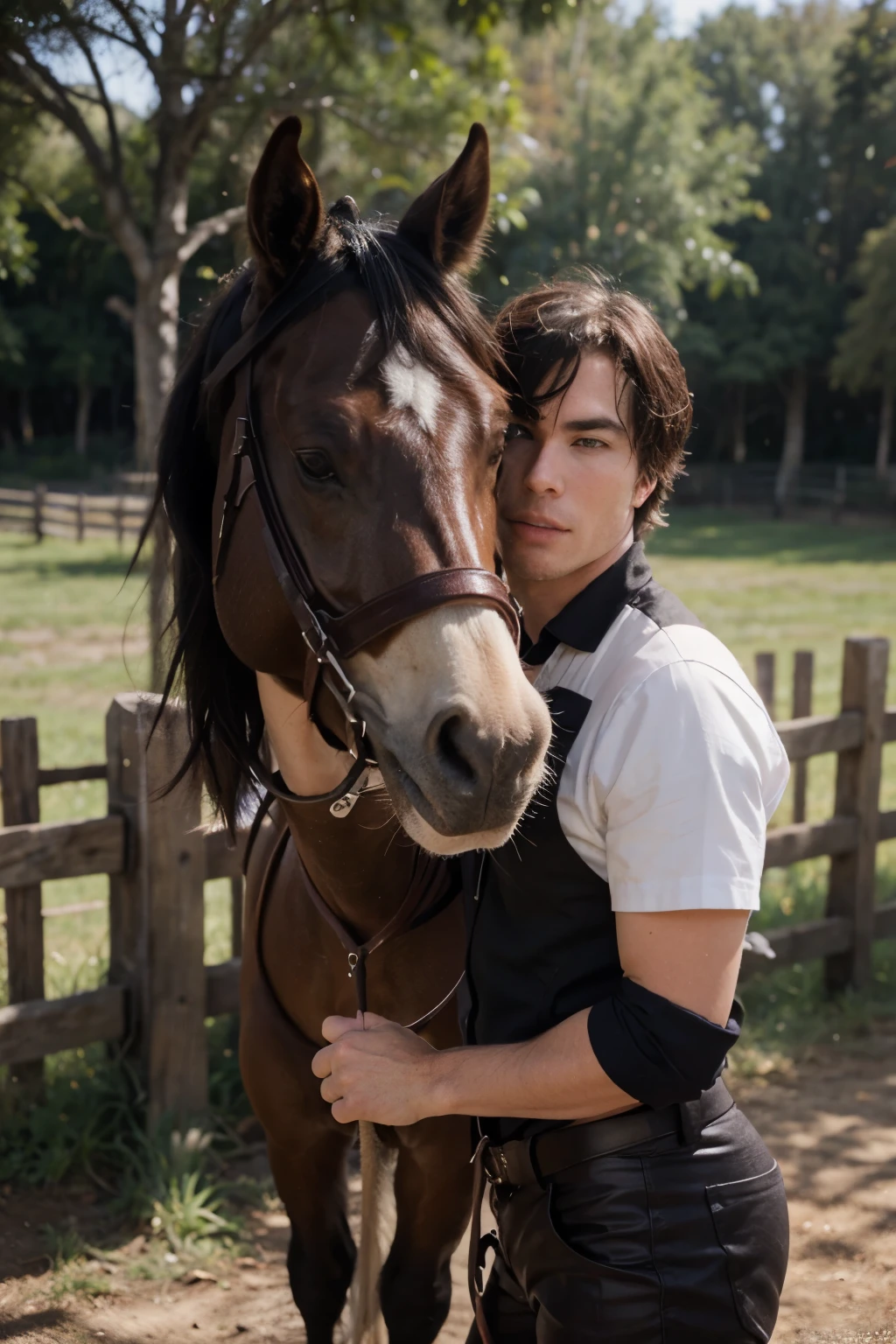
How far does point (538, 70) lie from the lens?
4262cm

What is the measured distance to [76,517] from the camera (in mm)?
25578

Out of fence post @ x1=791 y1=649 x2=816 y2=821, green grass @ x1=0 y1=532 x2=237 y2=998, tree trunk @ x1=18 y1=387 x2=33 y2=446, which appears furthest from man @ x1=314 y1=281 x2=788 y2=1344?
tree trunk @ x1=18 y1=387 x2=33 y2=446

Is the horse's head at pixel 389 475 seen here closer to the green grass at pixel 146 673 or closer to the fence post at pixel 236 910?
the green grass at pixel 146 673

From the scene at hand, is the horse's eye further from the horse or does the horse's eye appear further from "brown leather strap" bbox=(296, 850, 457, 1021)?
"brown leather strap" bbox=(296, 850, 457, 1021)

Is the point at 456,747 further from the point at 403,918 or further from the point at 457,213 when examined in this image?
the point at 457,213

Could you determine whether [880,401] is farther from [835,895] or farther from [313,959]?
[313,959]

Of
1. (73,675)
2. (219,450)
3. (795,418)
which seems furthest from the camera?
(795,418)

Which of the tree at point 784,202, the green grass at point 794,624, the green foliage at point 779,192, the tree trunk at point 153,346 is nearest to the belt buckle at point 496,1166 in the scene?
the green grass at point 794,624

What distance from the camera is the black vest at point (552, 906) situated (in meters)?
1.61

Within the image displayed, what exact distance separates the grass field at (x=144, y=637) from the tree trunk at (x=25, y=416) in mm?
18047

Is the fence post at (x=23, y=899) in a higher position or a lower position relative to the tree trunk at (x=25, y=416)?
lower

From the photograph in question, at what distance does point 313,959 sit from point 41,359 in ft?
139

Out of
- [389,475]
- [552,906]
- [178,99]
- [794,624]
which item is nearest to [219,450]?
[389,475]

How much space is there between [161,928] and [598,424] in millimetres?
2666
